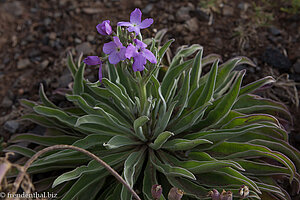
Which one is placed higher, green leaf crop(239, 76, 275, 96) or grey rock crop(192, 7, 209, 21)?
grey rock crop(192, 7, 209, 21)

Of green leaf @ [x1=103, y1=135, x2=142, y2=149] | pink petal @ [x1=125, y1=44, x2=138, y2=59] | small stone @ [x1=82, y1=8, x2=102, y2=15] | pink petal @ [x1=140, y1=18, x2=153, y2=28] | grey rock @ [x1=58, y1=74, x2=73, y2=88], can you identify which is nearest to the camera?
pink petal @ [x1=125, y1=44, x2=138, y2=59]

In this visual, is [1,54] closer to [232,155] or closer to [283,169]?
[232,155]

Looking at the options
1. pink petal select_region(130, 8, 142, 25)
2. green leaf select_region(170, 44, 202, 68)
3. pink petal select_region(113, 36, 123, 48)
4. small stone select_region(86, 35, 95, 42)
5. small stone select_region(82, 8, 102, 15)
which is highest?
pink petal select_region(130, 8, 142, 25)

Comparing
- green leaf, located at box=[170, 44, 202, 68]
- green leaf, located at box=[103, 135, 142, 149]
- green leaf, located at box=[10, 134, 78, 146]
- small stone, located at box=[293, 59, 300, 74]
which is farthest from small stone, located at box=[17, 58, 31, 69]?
small stone, located at box=[293, 59, 300, 74]

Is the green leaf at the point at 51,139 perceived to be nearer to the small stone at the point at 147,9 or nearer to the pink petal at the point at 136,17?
the pink petal at the point at 136,17

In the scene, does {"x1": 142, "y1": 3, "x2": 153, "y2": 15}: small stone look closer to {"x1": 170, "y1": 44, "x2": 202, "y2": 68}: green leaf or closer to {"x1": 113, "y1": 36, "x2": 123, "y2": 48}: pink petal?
{"x1": 170, "y1": 44, "x2": 202, "y2": 68}: green leaf

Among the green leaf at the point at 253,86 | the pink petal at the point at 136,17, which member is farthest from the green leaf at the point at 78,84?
the green leaf at the point at 253,86

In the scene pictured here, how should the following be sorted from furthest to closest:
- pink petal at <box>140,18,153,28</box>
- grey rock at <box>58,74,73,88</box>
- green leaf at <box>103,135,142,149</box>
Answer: grey rock at <box>58,74,73,88</box> < green leaf at <box>103,135,142,149</box> < pink petal at <box>140,18,153,28</box>

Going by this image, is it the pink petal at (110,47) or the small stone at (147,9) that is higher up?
the small stone at (147,9)

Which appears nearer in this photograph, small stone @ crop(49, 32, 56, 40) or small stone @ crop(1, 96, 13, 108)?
small stone @ crop(1, 96, 13, 108)

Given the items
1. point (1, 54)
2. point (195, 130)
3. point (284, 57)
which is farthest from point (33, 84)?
point (284, 57)
